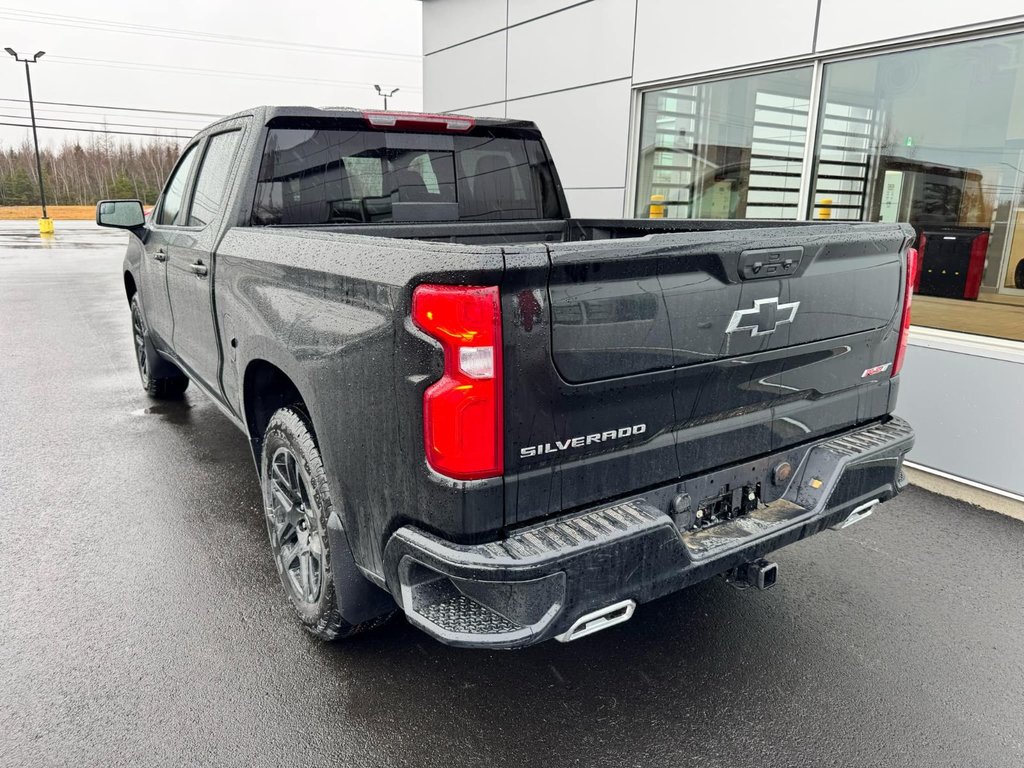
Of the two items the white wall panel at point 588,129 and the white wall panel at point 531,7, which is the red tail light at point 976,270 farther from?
the white wall panel at point 531,7

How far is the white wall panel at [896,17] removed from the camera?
4.46 m

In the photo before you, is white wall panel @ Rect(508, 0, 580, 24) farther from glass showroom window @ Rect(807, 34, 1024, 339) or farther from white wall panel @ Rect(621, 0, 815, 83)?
glass showroom window @ Rect(807, 34, 1024, 339)

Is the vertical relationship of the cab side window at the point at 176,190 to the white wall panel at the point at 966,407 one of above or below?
above

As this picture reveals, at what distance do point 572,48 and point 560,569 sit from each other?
765cm

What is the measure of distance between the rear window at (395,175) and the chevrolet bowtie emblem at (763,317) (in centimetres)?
204

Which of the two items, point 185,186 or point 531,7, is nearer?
point 185,186

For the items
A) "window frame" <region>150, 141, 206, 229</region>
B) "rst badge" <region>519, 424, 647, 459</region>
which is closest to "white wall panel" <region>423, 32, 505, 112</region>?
"window frame" <region>150, 141, 206, 229</region>

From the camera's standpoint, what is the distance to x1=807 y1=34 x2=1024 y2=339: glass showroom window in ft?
16.3

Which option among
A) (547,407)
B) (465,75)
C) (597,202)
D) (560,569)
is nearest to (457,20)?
(465,75)

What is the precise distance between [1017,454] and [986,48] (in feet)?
8.49

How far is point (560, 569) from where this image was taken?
1.94 meters

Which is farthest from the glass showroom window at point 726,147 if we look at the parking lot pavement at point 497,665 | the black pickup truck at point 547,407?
the black pickup truck at point 547,407

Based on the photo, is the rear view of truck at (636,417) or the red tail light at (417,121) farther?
the red tail light at (417,121)

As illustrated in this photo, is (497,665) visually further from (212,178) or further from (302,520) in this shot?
(212,178)
